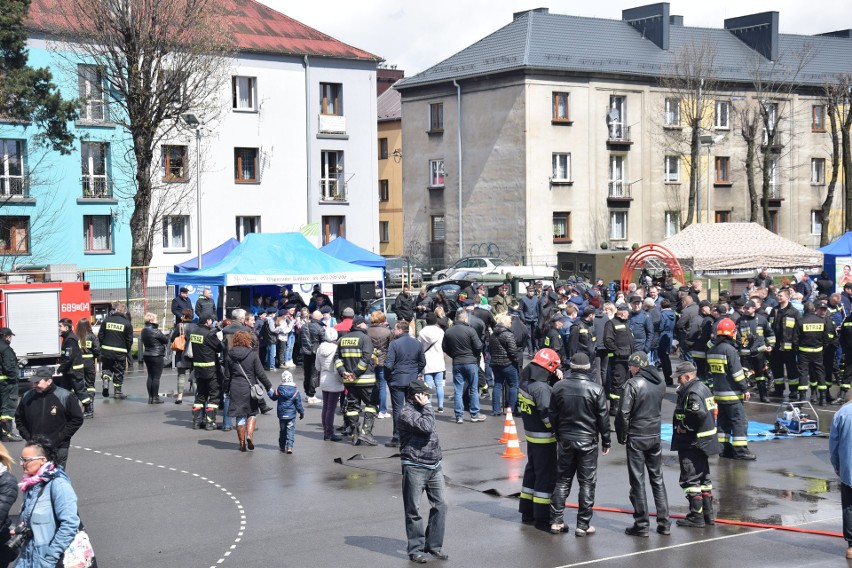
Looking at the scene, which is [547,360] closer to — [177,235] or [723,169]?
[177,235]

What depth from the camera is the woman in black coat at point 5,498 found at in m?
8.19

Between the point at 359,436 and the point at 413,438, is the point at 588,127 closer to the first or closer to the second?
the point at 359,436

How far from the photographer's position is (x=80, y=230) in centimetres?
4331

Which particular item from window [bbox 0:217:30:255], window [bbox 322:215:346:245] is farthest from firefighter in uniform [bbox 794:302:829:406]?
window [bbox 322:215:346:245]

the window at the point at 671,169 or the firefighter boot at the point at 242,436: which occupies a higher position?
the window at the point at 671,169

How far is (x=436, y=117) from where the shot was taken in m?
56.3

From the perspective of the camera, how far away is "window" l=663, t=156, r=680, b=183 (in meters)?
55.6

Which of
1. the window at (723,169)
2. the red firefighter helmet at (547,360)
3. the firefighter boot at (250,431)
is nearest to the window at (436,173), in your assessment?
the window at (723,169)

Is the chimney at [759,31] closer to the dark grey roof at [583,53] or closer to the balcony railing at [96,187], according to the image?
the dark grey roof at [583,53]

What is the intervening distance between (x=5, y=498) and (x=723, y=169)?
176 feet

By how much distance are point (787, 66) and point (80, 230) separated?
125 ft

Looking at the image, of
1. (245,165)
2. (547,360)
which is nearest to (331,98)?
(245,165)

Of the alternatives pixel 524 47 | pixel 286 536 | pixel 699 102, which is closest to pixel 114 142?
pixel 524 47

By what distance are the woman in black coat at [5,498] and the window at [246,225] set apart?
39.3 meters
